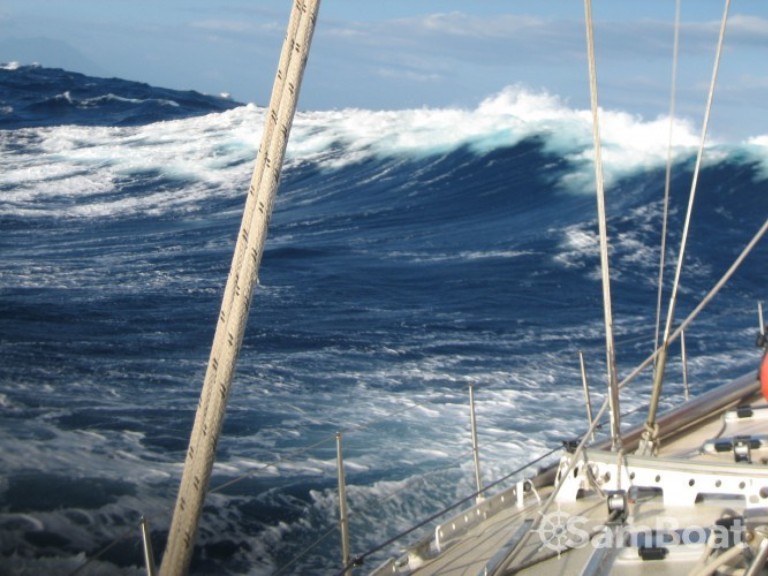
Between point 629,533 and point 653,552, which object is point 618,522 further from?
point 653,552

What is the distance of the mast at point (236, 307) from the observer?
8.53ft

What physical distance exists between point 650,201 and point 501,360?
29.6ft

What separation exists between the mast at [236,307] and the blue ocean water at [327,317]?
39 centimetres

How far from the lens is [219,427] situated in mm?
2639

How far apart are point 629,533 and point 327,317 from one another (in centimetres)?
720

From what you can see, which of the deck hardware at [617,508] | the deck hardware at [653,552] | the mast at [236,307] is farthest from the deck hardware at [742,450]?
the mast at [236,307]

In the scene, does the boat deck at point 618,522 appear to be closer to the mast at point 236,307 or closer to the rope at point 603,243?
the rope at point 603,243

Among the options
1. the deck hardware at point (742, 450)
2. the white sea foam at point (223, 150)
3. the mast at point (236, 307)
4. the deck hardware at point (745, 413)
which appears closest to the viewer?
the mast at point (236, 307)

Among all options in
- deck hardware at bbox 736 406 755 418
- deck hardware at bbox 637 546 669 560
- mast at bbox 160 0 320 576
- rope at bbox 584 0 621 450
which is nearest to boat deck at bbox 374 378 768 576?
deck hardware at bbox 637 546 669 560

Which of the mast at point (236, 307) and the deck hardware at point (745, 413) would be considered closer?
the mast at point (236, 307)

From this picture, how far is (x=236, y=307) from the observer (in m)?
2.63

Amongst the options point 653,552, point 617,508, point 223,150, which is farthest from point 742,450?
point 223,150

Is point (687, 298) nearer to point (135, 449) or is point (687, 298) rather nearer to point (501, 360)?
point (501, 360)

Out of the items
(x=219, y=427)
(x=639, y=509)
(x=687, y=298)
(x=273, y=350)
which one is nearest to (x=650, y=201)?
(x=687, y=298)
